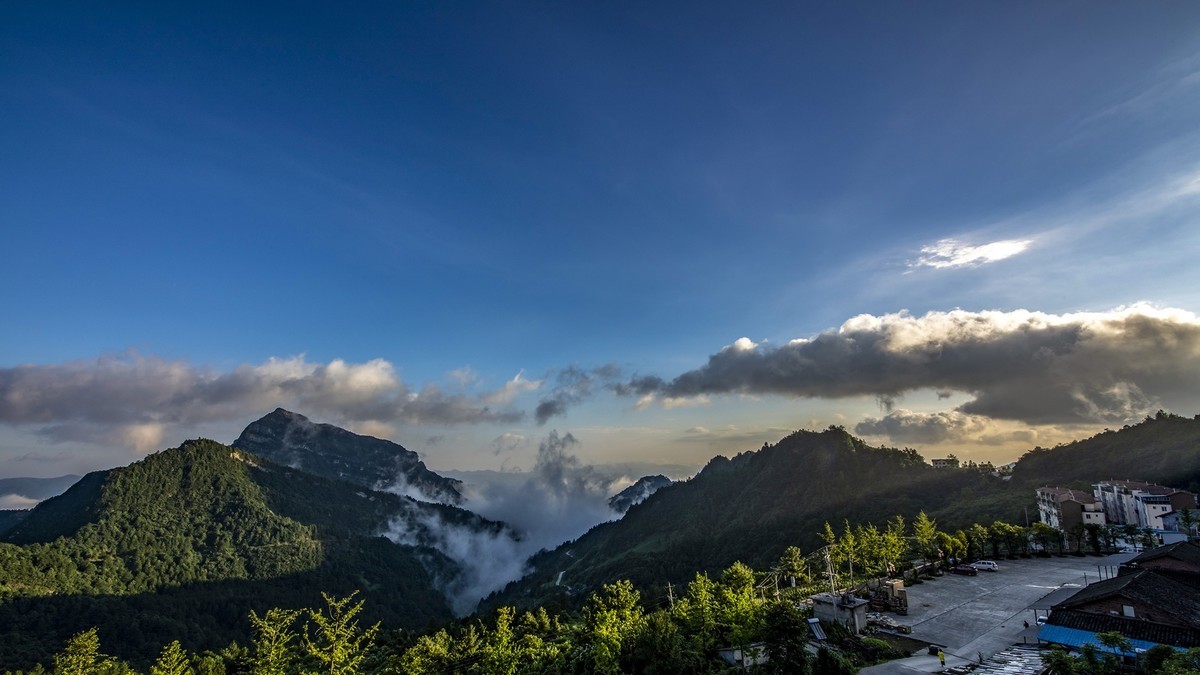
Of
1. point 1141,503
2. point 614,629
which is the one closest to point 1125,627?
point 614,629

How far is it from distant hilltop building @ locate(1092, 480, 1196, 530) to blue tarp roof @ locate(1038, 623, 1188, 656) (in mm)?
72193

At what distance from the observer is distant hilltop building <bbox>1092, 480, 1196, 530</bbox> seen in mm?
90438

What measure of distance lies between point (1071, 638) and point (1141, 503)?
254ft

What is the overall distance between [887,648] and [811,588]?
28.8 meters

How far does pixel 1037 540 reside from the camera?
81.8 meters

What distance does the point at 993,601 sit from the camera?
55688 mm

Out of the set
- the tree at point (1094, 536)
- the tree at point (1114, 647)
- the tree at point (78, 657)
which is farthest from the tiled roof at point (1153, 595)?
the tree at point (78, 657)

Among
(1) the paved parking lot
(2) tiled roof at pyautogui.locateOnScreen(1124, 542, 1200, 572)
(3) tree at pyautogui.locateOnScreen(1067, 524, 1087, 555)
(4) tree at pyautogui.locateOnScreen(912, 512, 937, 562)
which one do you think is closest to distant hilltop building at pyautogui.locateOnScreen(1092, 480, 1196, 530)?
(3) tree at pyautogui.locateOnScreen(1067, 524, 1087, 555)

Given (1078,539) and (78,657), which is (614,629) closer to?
(78,657)

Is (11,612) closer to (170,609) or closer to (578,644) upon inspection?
(170,609)

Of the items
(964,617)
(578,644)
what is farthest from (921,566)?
(578,644)

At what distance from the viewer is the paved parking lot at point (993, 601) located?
4444 centimetres

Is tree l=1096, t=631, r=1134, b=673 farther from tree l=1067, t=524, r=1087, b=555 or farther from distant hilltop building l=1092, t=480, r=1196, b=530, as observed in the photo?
distant hilltop building l=1092, t=480, r=1196, b=530

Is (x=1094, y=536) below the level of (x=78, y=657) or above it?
below
